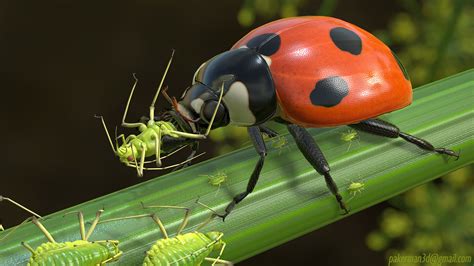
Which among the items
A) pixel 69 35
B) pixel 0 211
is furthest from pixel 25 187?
pixel 69 35

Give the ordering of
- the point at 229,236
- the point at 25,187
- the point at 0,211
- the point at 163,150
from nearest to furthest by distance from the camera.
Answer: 1. the point at 229,236
2. the point at 163,150
3. the point at 0,211
4. the point at 25,187

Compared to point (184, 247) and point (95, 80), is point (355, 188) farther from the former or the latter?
point (95, 80)

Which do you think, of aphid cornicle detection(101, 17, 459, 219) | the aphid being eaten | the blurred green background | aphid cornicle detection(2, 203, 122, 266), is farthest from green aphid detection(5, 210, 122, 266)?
the blurred green background

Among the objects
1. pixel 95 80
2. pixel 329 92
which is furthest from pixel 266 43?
pixel 95 80

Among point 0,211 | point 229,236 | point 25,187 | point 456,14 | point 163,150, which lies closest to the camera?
point 229,236

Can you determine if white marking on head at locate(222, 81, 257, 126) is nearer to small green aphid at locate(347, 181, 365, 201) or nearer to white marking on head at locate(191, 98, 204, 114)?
white marking on head at locate(191, 98, 204, 114)

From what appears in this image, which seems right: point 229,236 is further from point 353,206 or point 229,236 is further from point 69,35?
point 69,35
